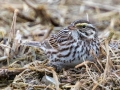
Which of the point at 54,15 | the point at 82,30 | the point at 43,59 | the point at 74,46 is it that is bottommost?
the point at 43,59

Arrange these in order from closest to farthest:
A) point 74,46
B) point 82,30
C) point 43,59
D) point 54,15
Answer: point 74,46
point 82,30
point 43,59
point 54,15

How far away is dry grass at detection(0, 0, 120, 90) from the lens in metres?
5.11

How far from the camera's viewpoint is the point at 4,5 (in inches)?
333

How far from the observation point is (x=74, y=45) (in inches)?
218

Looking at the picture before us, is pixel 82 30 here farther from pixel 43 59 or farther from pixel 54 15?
pixel 54 15

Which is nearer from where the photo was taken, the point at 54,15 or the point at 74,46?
the point at 74,46

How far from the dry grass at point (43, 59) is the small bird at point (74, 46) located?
102 mm

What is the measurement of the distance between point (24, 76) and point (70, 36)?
2.50 ft

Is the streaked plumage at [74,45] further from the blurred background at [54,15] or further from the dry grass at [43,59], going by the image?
the blurred background at [54,15]

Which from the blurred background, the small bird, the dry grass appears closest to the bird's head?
the small bird

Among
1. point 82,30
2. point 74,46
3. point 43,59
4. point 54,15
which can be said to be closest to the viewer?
point 74,46

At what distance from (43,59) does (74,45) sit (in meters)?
0.73

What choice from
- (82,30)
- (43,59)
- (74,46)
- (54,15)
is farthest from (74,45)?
(54,15)

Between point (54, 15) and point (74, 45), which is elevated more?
point (54, 15)
